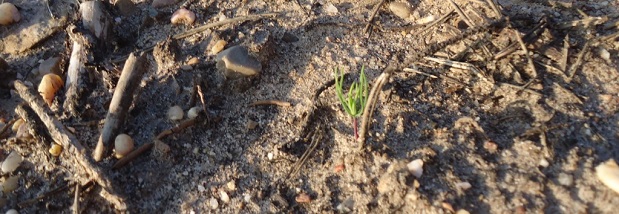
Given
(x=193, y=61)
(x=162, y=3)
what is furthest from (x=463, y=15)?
(x=162, y=3)

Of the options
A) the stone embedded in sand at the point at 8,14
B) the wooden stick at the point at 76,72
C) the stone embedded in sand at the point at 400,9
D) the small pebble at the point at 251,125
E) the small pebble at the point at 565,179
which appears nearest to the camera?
the small pebble at the point at 565,179

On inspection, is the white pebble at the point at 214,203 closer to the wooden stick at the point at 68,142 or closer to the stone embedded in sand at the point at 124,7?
the wooden stick at the point at 68,142

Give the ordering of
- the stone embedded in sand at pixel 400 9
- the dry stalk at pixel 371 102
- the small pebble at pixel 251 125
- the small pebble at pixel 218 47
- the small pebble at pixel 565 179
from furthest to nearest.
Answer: the stone embedded in sand at pixel 400 9
the small pebble at pixel 218 47
the small pebble at pixel 251 125
the small pebble at pixel 565 179
the dry stalk at pixel 371 102

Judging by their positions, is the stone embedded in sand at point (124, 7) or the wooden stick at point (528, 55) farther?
the stone embedded in sand at point (124, 7)

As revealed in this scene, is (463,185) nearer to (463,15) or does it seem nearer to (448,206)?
(448,206)

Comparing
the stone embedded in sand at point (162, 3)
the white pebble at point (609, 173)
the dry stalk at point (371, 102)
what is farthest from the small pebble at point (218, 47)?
the white pebble at point (609, 173)

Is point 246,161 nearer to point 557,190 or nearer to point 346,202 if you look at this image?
point 346,202

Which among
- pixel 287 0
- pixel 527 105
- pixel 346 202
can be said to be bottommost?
pixel 346 202

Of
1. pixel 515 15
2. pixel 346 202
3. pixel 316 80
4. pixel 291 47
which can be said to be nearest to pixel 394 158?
pixel 346 202
